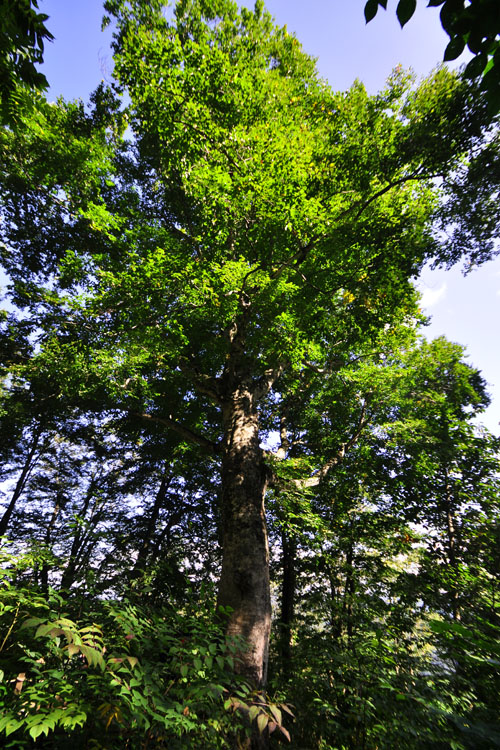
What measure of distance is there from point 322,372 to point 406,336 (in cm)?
264

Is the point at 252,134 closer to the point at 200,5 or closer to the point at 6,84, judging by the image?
the point at 6,84

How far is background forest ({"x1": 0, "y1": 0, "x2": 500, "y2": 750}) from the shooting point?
3.13 meters

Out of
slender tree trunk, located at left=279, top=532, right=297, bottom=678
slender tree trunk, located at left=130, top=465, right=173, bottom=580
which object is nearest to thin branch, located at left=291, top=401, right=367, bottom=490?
slender tree trunk, located at left=279, top=532, right=297, bottom=678

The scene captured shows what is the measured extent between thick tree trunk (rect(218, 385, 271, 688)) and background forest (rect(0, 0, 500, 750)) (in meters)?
0.03

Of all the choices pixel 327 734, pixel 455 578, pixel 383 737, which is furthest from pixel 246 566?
pixel 455 578

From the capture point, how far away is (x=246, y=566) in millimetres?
4828

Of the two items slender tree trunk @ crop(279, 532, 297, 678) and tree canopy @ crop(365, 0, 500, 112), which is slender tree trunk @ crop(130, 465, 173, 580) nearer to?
slender tree trunk @ crop(279, 532, 297, 678)

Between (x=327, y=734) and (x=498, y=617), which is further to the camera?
(x=327, y=734)

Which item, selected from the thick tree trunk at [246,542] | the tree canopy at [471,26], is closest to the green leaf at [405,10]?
the tree canopy at [471,26]

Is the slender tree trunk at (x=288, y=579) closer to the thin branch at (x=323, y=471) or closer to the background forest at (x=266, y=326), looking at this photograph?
the background forest at (x=266, y=326)

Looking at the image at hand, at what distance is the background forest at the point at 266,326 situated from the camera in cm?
313

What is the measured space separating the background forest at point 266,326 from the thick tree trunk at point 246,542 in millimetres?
34

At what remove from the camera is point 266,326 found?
695 centimetres

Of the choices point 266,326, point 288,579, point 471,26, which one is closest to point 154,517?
point 288,579
